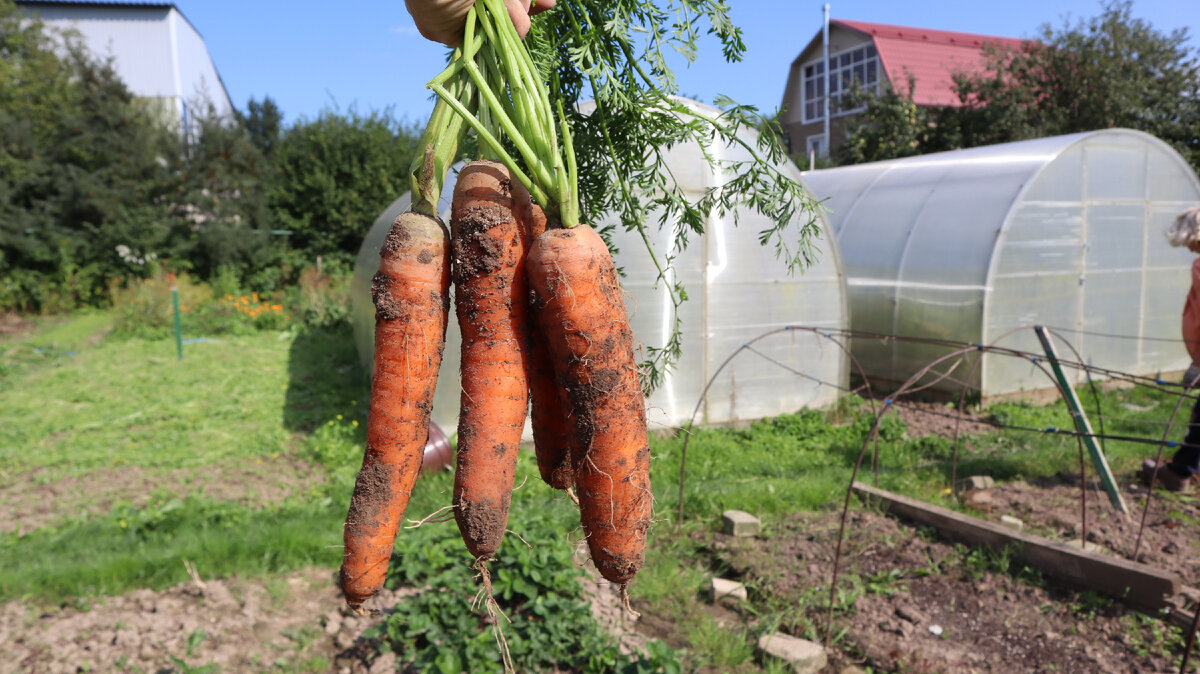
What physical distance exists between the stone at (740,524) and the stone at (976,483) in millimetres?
2050

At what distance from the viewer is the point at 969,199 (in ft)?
28.1

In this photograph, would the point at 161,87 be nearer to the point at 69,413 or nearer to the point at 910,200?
the point at 69,413

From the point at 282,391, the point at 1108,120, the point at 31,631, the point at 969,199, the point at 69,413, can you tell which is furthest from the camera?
the point at 1108,120

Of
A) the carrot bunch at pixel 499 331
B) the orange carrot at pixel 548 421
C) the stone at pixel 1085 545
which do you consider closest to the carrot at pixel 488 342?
the carrot bunch at pixel 499 331

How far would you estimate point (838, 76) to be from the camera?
25.4 meters

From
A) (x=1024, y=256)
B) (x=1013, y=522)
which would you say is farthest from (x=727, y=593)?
(x=1024, y=256)

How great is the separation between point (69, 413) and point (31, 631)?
17.7ft

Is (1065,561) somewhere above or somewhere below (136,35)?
below

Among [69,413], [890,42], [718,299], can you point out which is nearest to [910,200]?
[718,299]

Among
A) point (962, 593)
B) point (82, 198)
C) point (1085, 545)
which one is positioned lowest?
point (962, 593)

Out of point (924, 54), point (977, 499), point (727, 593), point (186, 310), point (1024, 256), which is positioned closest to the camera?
point (727, 593)

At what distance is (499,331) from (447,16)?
697mm

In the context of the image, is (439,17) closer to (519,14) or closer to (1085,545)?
(519,14)

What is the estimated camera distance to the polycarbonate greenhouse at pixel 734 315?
6.97 m
